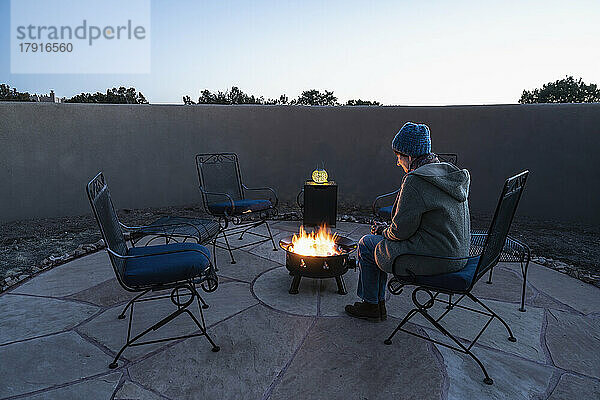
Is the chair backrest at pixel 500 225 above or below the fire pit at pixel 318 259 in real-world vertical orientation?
above

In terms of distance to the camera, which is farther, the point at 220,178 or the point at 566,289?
the point at 220,178

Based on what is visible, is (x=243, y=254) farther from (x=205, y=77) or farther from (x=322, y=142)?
(x=205, y=77)

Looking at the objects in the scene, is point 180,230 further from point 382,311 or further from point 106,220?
point 382,311

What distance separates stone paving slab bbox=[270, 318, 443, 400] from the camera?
6.41ft

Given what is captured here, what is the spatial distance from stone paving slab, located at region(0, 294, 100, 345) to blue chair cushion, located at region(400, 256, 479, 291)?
2.32 metres

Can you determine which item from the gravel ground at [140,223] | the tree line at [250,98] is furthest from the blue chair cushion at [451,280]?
the tree line at [250,98]

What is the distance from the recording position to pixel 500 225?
214 cm

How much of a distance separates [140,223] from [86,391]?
3.93m

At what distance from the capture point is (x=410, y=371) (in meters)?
2.13

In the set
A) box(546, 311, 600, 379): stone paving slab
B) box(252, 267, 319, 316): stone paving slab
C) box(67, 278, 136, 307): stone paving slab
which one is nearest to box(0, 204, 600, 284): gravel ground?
box(67, 278, 136, 307): stone paving slab

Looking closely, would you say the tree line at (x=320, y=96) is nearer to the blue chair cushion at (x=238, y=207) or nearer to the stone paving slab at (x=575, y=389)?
the blue chair cushion at (x=238, y=207)

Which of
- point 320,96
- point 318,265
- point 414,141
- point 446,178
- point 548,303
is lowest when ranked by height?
point 548,303

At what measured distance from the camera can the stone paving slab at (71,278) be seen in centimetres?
314

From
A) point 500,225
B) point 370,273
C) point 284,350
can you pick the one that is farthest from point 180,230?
point 500,225
